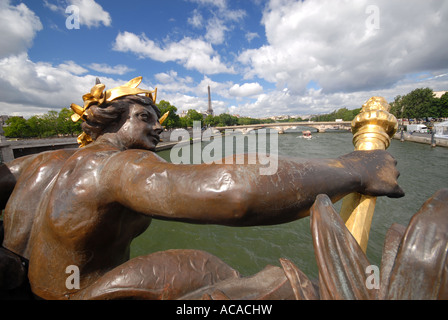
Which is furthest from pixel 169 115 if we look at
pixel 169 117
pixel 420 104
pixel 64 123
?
pixel 420 104

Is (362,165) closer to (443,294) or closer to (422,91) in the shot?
(443,294)

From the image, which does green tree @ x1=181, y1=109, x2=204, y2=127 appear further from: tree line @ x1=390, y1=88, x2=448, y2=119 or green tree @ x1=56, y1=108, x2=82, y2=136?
tree line @ x1=390, y1=88, x2=448, y2=119

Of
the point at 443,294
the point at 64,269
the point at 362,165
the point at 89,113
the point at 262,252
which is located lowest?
the point at 262,252

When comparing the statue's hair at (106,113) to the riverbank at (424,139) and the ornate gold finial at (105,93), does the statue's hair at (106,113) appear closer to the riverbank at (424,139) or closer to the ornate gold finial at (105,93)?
the ornate gold finial at (105,93)

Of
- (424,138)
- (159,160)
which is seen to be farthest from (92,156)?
(424,138)

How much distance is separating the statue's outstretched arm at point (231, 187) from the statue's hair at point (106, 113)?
614 mm

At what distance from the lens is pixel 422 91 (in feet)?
152

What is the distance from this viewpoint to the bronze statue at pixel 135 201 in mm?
726

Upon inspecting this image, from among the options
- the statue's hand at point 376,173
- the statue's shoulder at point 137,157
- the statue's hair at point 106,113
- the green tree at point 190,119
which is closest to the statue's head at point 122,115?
the statue's hair at point 106,113

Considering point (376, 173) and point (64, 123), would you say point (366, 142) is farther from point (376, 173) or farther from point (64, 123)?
point (64, 123)

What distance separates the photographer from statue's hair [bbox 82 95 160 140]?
1.34m

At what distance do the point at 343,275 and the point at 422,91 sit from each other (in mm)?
62969

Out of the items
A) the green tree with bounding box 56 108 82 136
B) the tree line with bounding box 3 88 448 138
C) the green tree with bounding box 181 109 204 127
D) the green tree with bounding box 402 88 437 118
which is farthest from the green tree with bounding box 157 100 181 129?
the green tree with bounding box 402 88 437 118

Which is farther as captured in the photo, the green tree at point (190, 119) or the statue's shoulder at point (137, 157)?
the green tree at point (190, 119)
